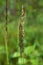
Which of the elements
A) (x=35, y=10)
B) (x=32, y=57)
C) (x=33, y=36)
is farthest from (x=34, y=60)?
(x=35, y=10)

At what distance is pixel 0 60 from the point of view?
180 centimetres

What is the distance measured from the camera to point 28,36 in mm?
2240

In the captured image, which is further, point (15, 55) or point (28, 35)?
point (28, 35)

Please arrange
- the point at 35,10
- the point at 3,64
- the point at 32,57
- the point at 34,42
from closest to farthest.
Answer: the point at 3,64
the point at 32,57
the point at 34,42
the point at 35,10

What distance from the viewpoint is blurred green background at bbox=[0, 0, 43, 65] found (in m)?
1.80

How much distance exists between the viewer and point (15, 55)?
5.89 feet

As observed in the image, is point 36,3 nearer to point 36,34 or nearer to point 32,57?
point 36,34

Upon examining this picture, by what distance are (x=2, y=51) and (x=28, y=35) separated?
51cm

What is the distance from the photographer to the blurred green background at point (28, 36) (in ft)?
5.90

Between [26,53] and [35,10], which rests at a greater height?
[35,10]

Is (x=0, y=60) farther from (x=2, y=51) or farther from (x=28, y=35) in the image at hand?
(x=28, y=35)

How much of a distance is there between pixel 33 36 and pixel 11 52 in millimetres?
419

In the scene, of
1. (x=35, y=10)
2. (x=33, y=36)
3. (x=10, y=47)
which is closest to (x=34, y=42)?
(x=33, y=36)

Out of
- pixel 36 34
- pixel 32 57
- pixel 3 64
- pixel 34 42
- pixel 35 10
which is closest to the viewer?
pixel 3 64
